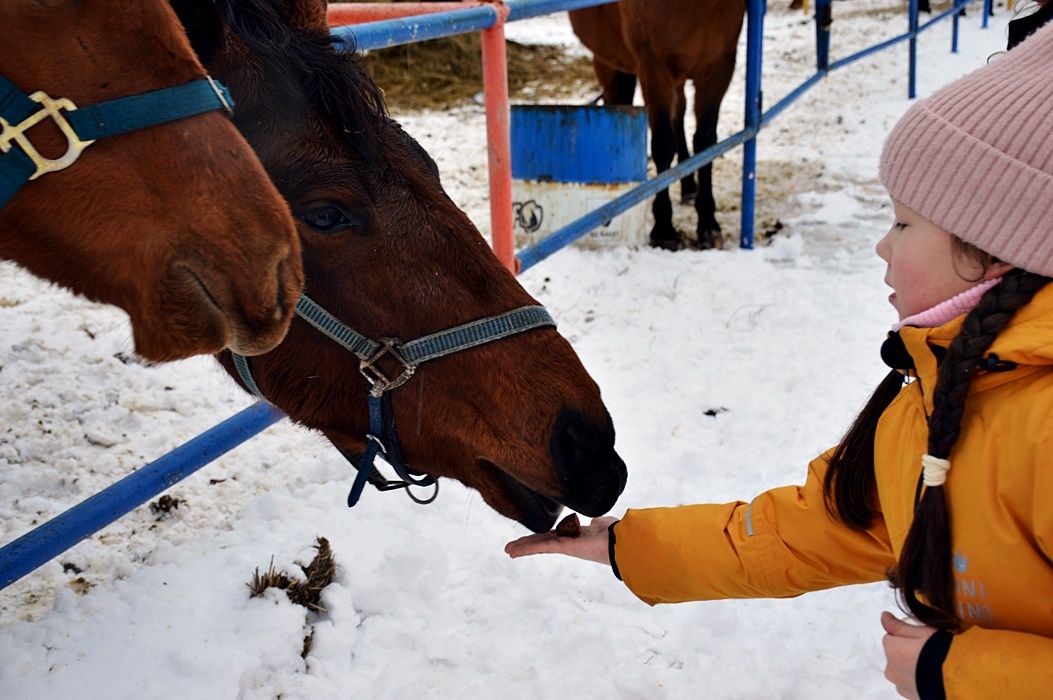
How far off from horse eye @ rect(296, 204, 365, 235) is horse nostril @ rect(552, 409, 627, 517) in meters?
0.44

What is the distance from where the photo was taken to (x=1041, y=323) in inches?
37.6

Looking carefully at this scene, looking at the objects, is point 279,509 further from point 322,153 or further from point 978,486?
point 978,486

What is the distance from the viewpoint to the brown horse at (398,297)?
49.5 inches

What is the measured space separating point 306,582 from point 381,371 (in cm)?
95

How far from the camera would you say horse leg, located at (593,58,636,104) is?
20.6ft

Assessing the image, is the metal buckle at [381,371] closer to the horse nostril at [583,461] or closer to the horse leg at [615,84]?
the horse nostril at [583,461]

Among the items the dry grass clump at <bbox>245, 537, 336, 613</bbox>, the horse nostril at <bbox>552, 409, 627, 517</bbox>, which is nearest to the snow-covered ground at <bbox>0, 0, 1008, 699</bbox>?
the dry grass clump at <bbox>245, 537, 336, 613</bbox>

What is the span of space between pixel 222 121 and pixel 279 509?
167 cm

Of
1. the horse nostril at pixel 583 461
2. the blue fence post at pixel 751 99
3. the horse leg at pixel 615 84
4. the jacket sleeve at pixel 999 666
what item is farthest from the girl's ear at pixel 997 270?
the horse leg at pixel 615 84

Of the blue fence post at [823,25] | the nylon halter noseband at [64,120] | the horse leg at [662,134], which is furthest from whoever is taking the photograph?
the blue fence post at [823,25]

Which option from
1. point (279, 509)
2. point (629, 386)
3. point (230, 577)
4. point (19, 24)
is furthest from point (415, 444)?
point (629, 386)

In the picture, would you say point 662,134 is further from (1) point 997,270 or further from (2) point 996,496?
(2) point 996,496

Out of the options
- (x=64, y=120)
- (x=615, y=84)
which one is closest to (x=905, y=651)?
(x=64, y=120)

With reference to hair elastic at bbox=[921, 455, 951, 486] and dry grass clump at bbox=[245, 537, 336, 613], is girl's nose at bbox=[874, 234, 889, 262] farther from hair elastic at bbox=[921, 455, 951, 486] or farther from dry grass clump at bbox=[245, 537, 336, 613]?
dry grass clump at bbox=[245, 537, 336, 613]
